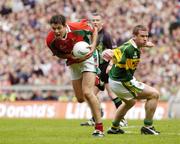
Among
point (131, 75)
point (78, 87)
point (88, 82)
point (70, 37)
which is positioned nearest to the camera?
point (88, 82)

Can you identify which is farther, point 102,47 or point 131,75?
point 102,47

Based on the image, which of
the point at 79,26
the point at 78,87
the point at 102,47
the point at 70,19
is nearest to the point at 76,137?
the point at 78,87

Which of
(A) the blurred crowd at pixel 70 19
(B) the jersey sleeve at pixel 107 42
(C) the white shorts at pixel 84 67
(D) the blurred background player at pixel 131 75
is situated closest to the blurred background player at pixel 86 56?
(C) the white shorts at pixel 84 67

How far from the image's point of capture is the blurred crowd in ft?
89.8

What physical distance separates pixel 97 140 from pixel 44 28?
20.5 metres

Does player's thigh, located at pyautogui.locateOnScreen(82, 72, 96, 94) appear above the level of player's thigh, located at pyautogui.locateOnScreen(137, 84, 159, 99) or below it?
above

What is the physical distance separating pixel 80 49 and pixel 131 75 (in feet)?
3.62

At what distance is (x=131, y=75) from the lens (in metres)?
13.7

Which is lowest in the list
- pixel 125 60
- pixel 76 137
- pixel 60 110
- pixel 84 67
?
pixel 60 110

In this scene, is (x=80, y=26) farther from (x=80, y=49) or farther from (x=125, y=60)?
(x=125, y=60)

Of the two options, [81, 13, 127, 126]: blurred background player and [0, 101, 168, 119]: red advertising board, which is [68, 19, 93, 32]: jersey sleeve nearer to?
[81, 13, 127, 126]: blurred background player

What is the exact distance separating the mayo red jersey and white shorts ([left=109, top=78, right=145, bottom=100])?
1078 millimetres

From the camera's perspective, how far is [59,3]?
33.5 metres

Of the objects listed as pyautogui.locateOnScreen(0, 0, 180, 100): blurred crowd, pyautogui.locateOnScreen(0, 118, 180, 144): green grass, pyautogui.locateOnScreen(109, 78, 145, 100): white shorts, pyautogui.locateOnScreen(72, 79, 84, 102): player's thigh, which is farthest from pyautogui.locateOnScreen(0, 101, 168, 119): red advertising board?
pyautogui.locateOnScreen(109, 78, 145, 100): white shorts
